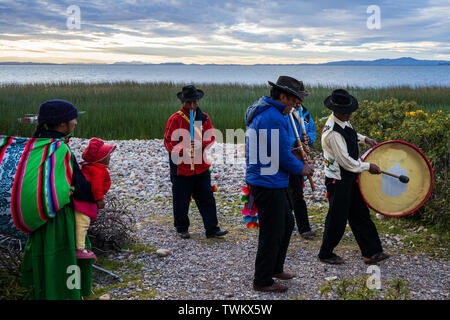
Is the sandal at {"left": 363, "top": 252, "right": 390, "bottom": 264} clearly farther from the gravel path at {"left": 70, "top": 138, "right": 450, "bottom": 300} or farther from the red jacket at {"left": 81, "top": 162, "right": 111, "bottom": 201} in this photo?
the red jacket at {"left": 81, "top": 162, "right": 111, "bottom": 201}

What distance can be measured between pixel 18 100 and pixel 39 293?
17456mm

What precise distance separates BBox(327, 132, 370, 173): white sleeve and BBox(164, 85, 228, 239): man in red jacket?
70.4 inches

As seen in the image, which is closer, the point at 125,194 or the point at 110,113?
the point at 125,194

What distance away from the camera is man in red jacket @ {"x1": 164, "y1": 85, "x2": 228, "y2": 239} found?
569cm

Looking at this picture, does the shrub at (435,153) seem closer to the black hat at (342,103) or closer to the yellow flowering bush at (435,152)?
the yellow flowering bush at (435,152)

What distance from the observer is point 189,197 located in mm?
5891

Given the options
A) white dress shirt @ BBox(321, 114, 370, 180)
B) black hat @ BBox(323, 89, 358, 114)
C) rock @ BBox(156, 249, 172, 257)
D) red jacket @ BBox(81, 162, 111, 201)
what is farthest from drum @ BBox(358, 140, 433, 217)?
red jacket @ BBox(81, 162, 111, 201)

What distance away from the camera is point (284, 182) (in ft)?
13.2

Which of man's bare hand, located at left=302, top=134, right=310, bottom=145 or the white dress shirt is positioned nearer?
the white dress shirt

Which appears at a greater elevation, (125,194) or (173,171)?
(173,171)

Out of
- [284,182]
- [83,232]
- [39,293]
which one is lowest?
[39,293]

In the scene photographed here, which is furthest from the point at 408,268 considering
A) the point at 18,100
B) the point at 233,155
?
the point at 18,100

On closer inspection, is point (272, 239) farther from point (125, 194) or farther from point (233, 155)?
point (233, 155)

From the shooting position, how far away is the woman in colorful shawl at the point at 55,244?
3389 mm
